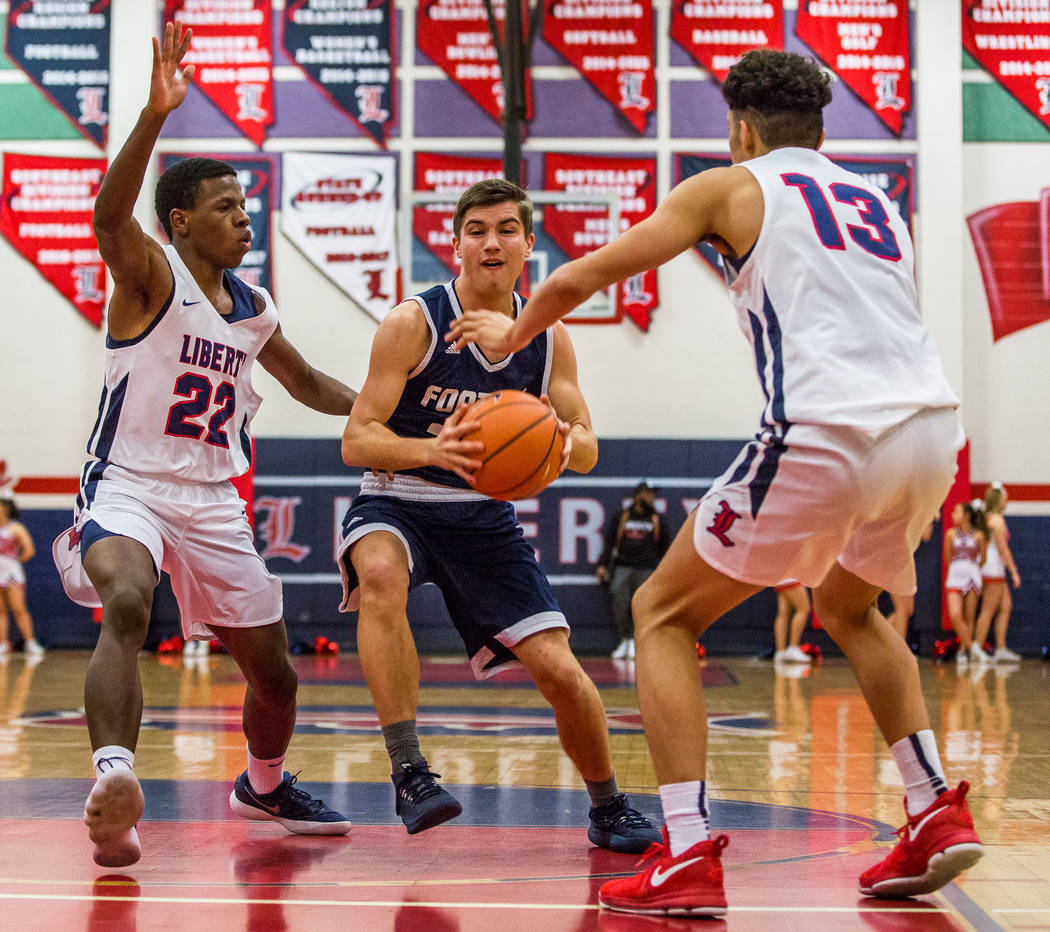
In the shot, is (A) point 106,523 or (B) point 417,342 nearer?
(A) point 106,523

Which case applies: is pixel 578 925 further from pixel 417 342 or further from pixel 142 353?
pixel 142 353

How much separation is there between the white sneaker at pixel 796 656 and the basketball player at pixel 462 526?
9.50 meters

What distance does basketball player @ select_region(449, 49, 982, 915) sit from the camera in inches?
113

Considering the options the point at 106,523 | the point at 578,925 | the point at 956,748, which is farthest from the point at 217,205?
the point at 956,748

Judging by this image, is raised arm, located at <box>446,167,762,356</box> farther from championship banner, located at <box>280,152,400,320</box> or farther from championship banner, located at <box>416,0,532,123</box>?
championship banner, located at <box>416,0,532,123</box>

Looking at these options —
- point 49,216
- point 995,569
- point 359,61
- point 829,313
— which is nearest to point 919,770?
point 829,313

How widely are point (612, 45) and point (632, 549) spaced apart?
592 cm

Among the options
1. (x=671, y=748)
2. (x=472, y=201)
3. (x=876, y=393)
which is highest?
(x=472, y=201)

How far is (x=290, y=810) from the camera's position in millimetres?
4105

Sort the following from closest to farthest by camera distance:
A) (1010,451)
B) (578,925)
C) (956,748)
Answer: (578,925), (956,748), (1010,451)

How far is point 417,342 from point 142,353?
0.86 m

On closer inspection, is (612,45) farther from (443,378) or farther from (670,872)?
(670,872)

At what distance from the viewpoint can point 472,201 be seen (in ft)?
12.9

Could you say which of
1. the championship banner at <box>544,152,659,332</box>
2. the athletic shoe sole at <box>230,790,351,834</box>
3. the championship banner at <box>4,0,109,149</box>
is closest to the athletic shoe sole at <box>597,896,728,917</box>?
the athletic shoe sole at <box>230,790,351,834</box>
